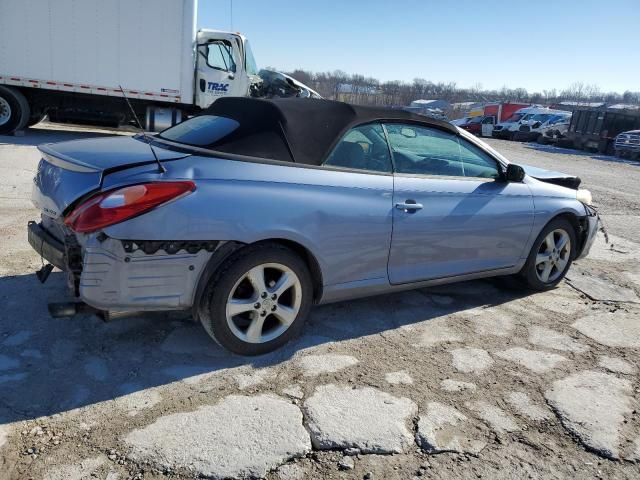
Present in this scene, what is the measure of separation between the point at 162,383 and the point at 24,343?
944 mm

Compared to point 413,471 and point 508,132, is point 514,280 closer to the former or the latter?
point 413,471

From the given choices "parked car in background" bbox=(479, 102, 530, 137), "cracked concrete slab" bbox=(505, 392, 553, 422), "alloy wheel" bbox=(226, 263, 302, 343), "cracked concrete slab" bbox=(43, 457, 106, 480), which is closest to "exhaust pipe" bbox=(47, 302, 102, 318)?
"alloy wheel" bbox=(226, 263, 302, 343)

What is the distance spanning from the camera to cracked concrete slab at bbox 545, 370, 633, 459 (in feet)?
8.80

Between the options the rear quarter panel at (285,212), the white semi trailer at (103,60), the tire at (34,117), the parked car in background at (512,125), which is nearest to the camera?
the rear quarter panel at (285,212)

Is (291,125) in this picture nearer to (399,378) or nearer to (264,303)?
(264,303)

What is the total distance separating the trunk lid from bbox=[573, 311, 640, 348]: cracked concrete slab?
10.7 feet

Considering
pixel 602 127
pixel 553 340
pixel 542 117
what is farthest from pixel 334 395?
pixel 542 117

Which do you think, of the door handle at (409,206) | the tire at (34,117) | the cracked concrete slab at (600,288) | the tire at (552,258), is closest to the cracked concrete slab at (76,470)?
the door handle at (409,206)

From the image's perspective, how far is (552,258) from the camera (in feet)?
15.4

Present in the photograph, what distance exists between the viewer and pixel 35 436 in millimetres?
2348

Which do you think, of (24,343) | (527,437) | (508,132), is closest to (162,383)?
(24,343)

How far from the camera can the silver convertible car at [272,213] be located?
2732mm

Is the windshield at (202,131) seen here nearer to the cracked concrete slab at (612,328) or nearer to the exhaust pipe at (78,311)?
the exhaust pipe at (78,311)

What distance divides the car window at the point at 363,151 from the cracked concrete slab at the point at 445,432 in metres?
1.59
